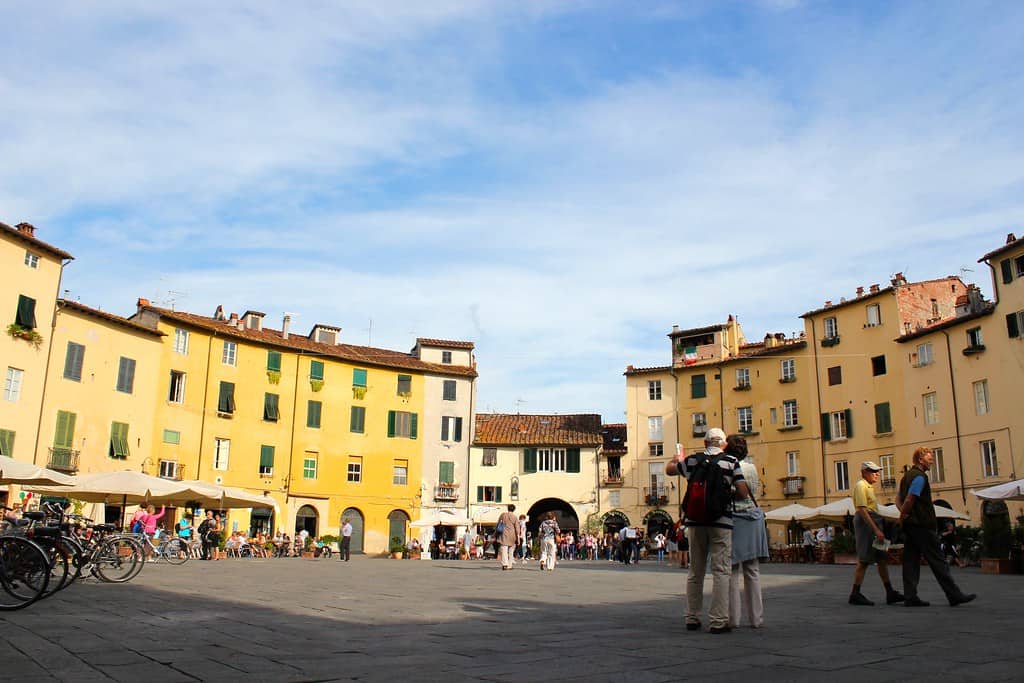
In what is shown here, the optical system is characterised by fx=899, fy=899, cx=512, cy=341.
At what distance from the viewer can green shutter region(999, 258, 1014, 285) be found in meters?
38.2

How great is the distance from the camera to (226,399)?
48.0m

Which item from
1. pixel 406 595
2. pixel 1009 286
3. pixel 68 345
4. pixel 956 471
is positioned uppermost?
pixel 1009 286

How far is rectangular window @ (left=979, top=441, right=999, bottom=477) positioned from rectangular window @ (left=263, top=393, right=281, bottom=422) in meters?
35.5

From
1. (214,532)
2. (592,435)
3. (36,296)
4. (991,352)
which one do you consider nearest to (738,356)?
(592,435)

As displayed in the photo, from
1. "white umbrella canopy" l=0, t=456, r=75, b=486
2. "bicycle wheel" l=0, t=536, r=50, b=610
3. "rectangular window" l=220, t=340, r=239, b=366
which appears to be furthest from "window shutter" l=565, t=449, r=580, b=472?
"bicycle wheel" l=0, t=536, r=50, b=610

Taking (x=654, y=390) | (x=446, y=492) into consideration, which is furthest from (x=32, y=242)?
(x=654, y=390)

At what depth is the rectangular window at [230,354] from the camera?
4852 centimetres

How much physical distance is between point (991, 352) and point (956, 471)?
18.5 feet

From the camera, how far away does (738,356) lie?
5669cm

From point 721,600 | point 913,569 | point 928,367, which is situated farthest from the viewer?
point 928,367

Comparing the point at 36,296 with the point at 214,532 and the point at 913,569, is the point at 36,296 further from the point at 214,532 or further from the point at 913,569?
the point at 913,569

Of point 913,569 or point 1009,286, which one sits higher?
point 1009,286

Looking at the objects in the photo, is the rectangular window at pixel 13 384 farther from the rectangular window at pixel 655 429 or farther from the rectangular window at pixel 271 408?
the rectangular window at pixel 655 429

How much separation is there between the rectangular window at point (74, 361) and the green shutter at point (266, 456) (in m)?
12.4
